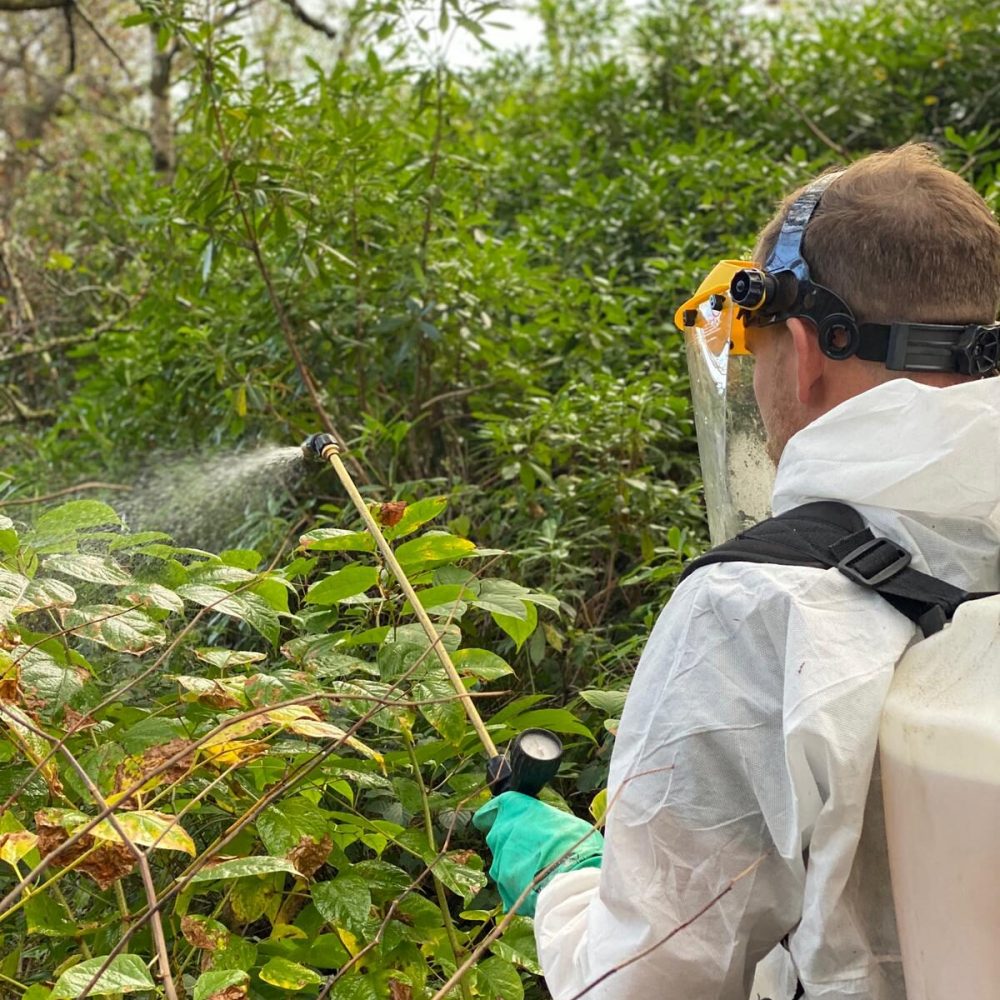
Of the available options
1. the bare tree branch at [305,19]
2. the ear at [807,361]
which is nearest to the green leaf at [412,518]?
the ear at [807,361]

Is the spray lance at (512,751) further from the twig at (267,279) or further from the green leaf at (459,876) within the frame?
the twig at (267,279)

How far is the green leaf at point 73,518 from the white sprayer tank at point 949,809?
135 centimetres

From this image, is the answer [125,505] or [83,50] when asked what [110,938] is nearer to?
[125,505]

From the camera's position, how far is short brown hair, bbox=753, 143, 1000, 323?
1501 mm

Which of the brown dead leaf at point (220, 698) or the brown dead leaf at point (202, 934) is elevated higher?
the brown dead leaf at point (220, 698)

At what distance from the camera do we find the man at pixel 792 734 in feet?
4.03

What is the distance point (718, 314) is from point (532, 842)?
813 mm

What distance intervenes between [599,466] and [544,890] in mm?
2157

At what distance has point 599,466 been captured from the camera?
142 inches

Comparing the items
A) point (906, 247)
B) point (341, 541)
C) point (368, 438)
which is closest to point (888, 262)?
point (906, 247)

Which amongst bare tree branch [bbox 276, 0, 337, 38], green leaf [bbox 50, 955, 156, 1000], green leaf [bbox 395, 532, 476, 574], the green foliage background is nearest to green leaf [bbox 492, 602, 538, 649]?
the green foliage background

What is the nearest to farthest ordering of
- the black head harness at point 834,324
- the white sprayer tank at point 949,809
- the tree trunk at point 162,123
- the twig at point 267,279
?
the white sprayer tank at point 949,809
the black head harness at point 834,324
the twig at point 267,279
the tree trunk at point 162,123

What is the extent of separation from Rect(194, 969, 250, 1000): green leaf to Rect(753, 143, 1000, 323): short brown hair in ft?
3.81

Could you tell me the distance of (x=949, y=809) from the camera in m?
1.15
